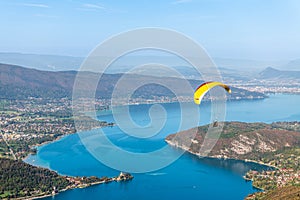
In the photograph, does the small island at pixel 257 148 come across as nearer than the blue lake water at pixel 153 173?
No

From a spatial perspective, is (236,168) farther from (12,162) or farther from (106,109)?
(106,109)

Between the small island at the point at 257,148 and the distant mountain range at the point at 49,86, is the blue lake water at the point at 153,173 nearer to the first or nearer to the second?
the small island at the point at 257,148

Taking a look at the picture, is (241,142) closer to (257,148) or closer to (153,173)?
(257,148)

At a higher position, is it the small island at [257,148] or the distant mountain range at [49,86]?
the distant mountain range at [49,86]

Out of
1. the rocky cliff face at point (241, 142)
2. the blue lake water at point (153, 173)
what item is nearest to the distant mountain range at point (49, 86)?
the blue lake water at point (153, 173)

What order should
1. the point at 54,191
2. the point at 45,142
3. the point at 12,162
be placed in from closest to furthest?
the point at 54,191 < the point at 12,162 < the point at 45,142

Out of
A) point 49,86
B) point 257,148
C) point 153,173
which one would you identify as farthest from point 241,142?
point 49,86

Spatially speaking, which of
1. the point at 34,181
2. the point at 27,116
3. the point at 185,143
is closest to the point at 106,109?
the point at 27,116

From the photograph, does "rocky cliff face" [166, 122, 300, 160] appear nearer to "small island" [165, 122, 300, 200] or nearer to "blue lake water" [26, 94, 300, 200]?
"small island" [165, 122, 300, 200]

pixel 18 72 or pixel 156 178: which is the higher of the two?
pixel 18 72
